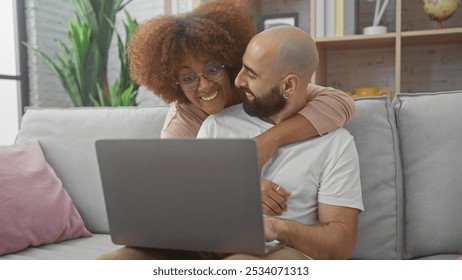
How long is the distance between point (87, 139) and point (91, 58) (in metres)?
1.63

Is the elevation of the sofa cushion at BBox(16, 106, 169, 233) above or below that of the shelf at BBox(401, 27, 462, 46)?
below

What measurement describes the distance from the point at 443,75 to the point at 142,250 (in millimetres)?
2341

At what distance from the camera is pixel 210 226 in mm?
860

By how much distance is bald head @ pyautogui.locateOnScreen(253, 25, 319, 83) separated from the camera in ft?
3.82

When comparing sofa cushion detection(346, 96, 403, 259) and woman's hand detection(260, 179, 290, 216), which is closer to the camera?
woman's hand detection(260, 179, 290, 216)

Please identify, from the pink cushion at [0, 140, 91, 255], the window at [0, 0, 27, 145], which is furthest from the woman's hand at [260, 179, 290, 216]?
the window at [0, 0, 27, 145]

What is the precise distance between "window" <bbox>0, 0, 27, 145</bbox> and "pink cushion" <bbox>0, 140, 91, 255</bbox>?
7.32 feet

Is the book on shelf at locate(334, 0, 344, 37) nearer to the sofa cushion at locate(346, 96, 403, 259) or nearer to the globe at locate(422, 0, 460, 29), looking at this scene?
the globe at locate(422, 0, 460, 29)

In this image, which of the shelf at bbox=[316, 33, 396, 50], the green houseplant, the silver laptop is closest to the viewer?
the silver laptop

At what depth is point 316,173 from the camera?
1.18 metres

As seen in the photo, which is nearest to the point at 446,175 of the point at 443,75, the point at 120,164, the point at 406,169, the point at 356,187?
the point at 406,169

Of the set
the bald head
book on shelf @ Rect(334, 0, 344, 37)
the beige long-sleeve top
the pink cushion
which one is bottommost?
the pink cushion

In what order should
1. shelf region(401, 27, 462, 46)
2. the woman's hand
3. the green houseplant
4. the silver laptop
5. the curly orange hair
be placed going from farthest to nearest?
1. the green houseplant
2. shelf region(401, 27, 462, 46)
3. the curly orange hair
4. the woman's hand
5. the silver laptop

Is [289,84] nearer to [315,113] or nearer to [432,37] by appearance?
[315,113]
